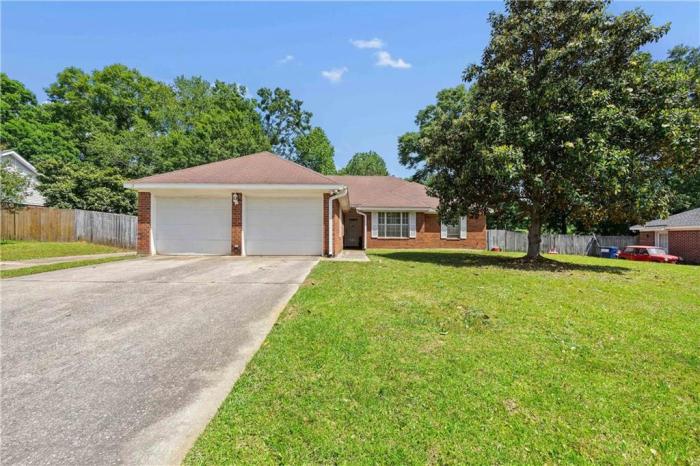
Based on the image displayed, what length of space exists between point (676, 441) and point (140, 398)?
3.99 metres

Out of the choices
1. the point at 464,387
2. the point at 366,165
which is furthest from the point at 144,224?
the point at 366,165

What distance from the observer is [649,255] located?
19.6 metres

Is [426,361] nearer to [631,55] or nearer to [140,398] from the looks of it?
[140,398]

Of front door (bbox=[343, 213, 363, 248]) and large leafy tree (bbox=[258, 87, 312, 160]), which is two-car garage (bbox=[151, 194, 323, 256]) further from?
large leafy tree (bbox=[258, 87, 312, 160])

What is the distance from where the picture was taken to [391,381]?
303 cm

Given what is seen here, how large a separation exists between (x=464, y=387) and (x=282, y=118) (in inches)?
1467

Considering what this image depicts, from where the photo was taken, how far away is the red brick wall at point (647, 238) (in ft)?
77.4

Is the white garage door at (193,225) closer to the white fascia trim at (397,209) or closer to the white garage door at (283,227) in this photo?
the white garage door at (283,227)

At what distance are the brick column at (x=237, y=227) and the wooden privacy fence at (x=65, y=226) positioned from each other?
837cm

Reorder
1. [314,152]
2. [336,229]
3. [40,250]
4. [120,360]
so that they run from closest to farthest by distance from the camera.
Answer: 1. [120,360]
2. [40,250]
3. [336,229]
4. [314,152]

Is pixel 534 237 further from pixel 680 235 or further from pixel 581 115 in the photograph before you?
pixel 680 235

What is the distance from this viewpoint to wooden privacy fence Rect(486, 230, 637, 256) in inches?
875

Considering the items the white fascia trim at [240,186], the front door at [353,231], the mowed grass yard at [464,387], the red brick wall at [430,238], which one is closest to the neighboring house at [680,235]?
the red brick wall at [430,238]

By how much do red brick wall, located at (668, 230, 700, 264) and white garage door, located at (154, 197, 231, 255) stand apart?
2611cm
